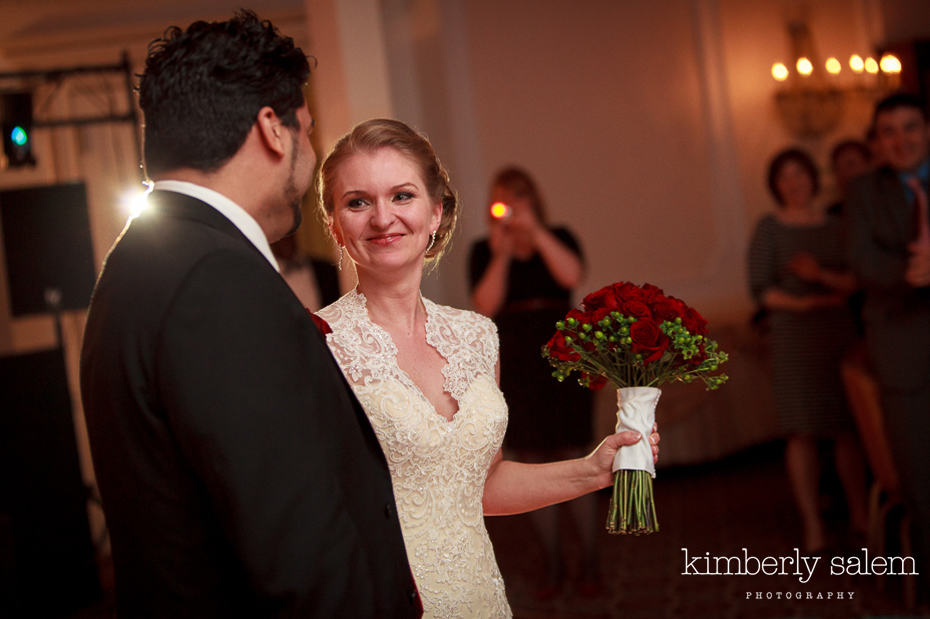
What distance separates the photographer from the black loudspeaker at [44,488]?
436 cm

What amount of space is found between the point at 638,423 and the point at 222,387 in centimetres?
80

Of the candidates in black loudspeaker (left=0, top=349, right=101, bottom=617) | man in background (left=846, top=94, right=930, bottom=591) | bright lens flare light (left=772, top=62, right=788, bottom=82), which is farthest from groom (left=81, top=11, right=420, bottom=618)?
bright lens flare light (left=772, top=62, right=788, bottom=82)

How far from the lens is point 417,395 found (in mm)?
1658

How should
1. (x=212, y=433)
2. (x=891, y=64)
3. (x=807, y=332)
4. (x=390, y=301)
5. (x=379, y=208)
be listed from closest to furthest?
(x=212, y=433) → (x=379, y=208) → (x=390, y=301) → (x=807, y=332) → (x=891, y=64)

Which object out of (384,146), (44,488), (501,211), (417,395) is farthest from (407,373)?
(44,488)

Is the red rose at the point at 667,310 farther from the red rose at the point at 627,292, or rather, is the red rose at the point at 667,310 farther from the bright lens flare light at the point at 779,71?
the bright lens flare light at the point at 779,71

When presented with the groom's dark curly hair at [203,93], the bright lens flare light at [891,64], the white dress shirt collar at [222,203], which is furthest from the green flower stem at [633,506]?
the bright lens flare light at [891,64]

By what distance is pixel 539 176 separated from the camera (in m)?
6.07

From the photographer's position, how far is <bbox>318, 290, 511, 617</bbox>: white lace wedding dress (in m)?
1.62

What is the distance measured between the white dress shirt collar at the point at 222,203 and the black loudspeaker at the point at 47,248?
412 centimetres

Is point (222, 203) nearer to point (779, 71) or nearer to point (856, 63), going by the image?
point (779, 71)

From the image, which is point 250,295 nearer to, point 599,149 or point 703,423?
point 703,423

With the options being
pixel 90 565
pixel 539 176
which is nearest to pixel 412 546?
pixel 90 565

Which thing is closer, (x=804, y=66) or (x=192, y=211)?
(x=192, y=211)
